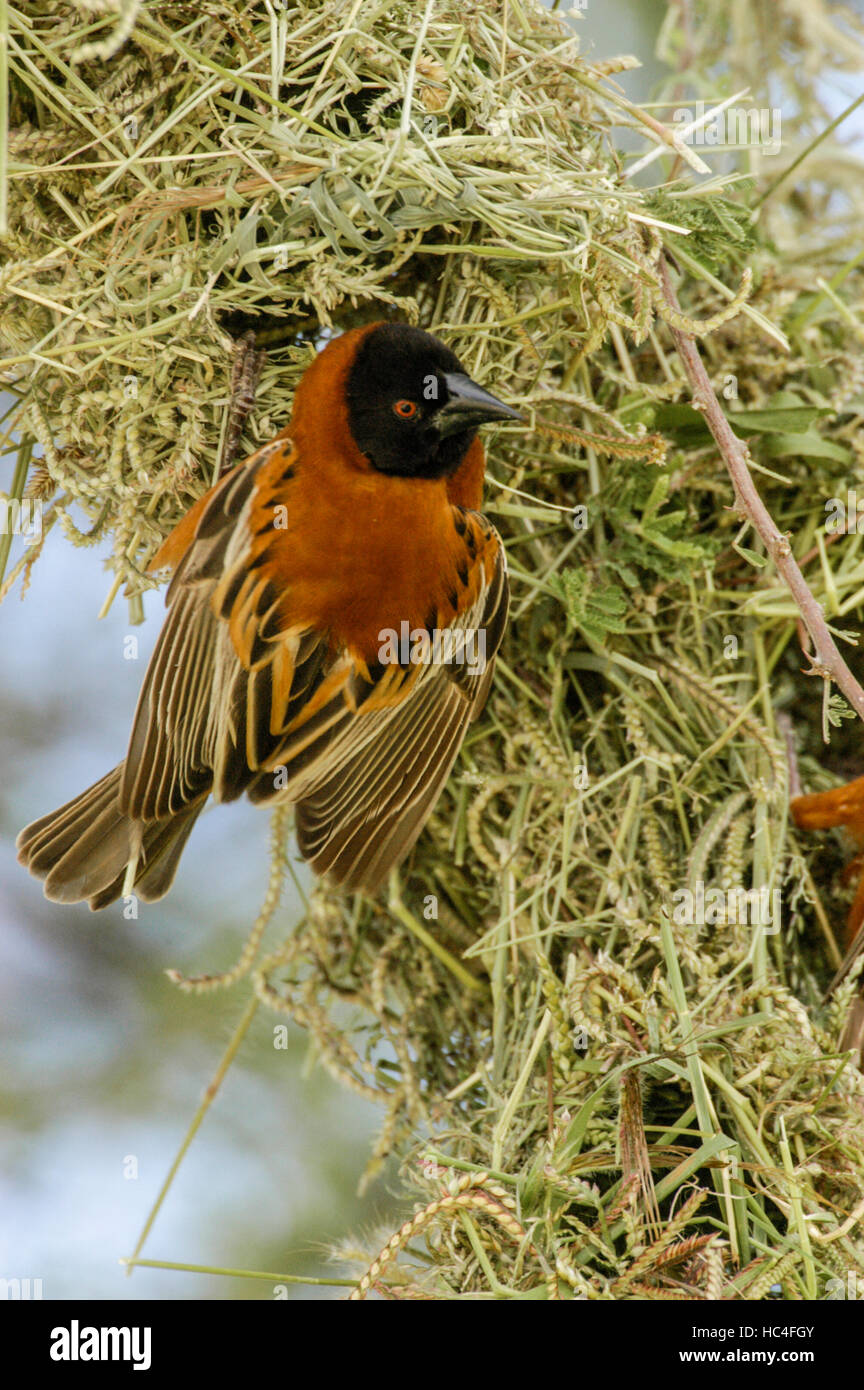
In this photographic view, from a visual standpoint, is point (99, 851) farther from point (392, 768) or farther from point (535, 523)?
point (535, 523)

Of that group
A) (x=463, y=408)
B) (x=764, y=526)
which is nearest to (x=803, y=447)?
(x=764, y=526)

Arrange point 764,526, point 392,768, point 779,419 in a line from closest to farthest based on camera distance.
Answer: point 764,526, point 392,768, point 779,419

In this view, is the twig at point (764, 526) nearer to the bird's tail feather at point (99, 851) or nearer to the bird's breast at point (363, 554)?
the bird's breast at point (363, 554)

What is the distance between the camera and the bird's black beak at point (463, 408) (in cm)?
158

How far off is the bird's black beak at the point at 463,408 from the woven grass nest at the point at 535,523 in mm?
90

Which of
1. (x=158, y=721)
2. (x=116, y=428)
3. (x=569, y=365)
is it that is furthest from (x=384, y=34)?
(x=158, y=721)

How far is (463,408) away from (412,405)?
10cm

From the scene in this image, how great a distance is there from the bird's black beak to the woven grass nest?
9cm

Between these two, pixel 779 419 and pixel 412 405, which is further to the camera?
pixel 779 419

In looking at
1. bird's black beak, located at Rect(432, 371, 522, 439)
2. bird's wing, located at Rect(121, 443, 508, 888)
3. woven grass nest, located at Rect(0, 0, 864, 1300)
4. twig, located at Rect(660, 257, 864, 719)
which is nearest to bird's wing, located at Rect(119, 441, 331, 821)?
bird's wing, located at Rect(121, 443, 508, 888)

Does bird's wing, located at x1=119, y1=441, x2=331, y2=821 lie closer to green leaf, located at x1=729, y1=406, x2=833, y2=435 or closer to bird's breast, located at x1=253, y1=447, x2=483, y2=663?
bird's breast, located at x1=253, y1=447, x2=483, y2=663

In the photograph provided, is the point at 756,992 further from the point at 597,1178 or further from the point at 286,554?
the point at 286,554

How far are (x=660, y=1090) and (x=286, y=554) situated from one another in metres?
0.87

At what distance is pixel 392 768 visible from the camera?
1794 mm
